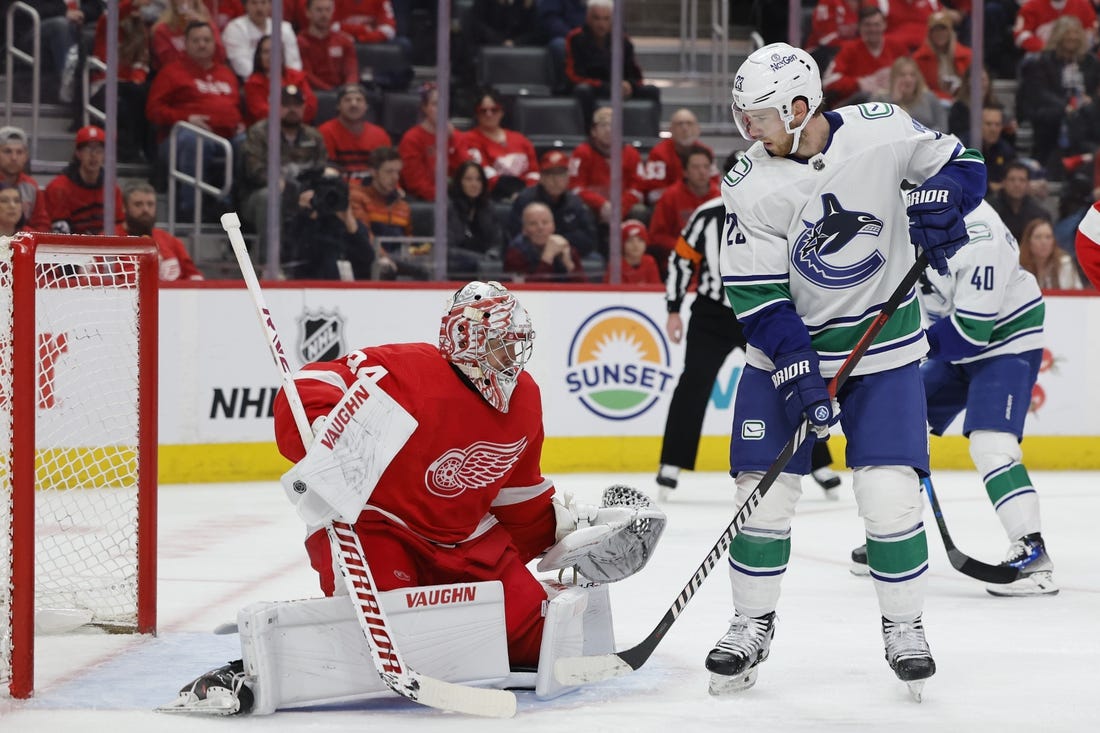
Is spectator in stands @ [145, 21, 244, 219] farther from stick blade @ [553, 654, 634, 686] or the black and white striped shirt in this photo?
stick blade @ [553, 654, 634, 686]

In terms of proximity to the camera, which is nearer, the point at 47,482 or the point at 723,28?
the point at 47,482

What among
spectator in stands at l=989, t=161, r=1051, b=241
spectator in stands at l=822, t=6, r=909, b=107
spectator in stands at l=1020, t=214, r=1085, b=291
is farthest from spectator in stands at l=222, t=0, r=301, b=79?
spectator in stands at l=1020, t=214, r=1085, b=291

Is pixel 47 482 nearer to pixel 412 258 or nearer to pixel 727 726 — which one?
pixel 412 258

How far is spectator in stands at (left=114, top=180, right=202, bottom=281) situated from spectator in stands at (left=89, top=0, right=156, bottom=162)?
0.50ft

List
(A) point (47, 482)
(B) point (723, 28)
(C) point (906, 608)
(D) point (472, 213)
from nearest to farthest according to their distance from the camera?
(C) point (906, 608), (A) point (47, 482), (D) point (472, 213), (B) point (723, 28)

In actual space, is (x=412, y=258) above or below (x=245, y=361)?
above

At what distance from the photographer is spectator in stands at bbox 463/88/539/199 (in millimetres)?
6680

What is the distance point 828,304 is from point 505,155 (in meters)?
4.09

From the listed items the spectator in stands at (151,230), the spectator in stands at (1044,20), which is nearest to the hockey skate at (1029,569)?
the spectator in stands at (151,230)

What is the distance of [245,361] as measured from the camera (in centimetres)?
614

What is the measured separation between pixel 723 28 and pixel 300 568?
413 cm

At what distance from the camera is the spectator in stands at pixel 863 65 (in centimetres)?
711

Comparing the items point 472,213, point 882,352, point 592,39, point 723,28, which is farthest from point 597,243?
point 882,352

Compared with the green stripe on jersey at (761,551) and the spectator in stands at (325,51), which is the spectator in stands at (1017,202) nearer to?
the spectator in stands at (325,51)
